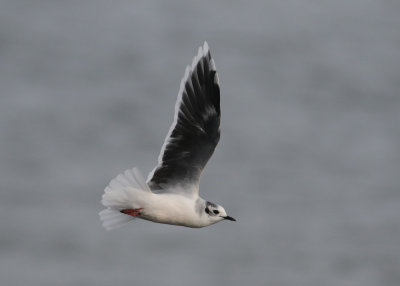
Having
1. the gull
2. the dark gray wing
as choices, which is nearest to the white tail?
the gull

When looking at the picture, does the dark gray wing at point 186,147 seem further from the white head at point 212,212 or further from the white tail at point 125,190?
the white tail at point 125,190

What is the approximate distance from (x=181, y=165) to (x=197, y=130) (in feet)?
1.45

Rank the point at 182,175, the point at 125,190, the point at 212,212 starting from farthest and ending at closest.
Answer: the point at 182,175
the point at 212,212
the point at 125,190

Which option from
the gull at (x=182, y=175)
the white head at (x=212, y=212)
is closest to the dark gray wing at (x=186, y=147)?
the gull at (x=182, y=175)

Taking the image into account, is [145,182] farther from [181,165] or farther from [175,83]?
[175,83]

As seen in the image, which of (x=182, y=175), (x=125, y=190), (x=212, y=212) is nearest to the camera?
(x=125, y=190)

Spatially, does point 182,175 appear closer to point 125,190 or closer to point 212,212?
point 212,212

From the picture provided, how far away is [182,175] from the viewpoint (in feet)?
31.2

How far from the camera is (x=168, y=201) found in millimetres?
9109

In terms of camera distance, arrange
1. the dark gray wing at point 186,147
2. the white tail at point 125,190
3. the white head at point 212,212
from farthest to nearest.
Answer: the dark gray wing at point 186,147 → the white head at point 212,212 → the white tail at point 125,190

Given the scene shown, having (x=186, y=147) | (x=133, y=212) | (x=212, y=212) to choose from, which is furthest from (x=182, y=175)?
(x=133, y=212)

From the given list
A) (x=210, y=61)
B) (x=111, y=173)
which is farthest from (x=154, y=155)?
(x=210, y=61)

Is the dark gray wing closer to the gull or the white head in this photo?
the gull

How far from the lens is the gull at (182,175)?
9.04 m
